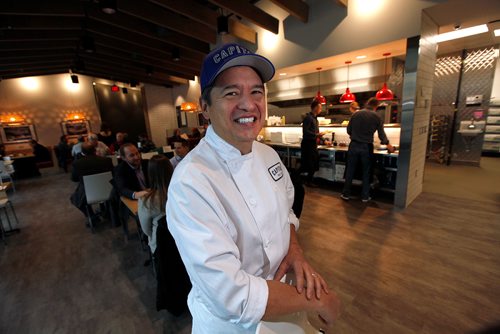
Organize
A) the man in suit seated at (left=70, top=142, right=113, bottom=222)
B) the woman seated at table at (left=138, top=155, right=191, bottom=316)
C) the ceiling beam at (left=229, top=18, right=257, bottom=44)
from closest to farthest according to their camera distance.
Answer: the woman seated at table at (left=138, top=155, right=191, bottom=316) → the man in suit seated at (left=70, top=142, right=113, bottom=222) → the ceiling beam at (left=229, top=18, right=257, bottom=44)

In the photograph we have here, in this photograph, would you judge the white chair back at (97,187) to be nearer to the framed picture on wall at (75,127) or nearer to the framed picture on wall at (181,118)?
the framed picture on wall at (75,127)

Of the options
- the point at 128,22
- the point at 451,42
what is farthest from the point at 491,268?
the point at 128,22

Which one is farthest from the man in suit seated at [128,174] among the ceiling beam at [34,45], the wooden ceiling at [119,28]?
the ceiling beam at [34,45]

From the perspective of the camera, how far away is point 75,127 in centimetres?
942

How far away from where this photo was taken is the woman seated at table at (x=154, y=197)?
207 centimetres

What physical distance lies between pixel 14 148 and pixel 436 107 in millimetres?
14175

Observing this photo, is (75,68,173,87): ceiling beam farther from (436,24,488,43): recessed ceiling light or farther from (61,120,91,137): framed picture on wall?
(436,24,488,43): recessed ceiling light

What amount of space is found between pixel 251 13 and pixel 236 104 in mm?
4086

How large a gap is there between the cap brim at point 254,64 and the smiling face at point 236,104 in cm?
2

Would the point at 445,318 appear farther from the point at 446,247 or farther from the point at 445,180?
the point at 445,180

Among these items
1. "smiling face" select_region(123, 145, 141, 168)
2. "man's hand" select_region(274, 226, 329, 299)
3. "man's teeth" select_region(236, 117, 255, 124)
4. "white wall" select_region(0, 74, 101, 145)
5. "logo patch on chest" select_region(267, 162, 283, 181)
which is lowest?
"man's hand" select_region(274, 226, 329, 299)

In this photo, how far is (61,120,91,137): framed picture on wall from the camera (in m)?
9.27

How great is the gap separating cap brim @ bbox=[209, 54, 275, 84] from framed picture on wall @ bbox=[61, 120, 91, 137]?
11.1 m

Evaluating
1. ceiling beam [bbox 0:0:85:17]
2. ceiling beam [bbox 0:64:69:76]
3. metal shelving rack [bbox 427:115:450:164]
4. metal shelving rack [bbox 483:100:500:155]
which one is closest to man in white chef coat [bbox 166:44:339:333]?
ceiling beam [bbox 0:0:85:17]
